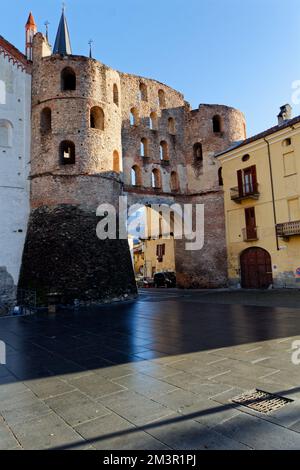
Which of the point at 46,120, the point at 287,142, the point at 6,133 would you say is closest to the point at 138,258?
the point at 287,142

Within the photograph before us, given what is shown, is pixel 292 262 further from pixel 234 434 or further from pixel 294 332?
pixel 234 434

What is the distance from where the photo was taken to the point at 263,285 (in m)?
19.7

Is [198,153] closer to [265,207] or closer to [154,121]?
[154,121]

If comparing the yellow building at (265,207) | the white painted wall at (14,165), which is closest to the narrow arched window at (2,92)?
the white painted wall at (14,165)

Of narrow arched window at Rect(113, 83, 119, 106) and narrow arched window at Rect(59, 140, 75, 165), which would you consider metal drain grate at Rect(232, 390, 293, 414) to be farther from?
narrow arched window at Rect(113, 83, 119, 106)

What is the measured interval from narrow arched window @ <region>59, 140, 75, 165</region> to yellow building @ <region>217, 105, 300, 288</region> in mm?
9686

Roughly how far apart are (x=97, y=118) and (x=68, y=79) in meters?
2.70

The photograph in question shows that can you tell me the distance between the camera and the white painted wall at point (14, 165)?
15.5 m

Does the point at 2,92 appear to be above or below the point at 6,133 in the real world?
above

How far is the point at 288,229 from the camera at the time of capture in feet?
58.9

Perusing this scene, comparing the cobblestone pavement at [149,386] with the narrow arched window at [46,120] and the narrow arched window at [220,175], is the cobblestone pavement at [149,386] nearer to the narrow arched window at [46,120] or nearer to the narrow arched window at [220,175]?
the narrow arched window at [46,120]

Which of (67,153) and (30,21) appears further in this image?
(67,153)
